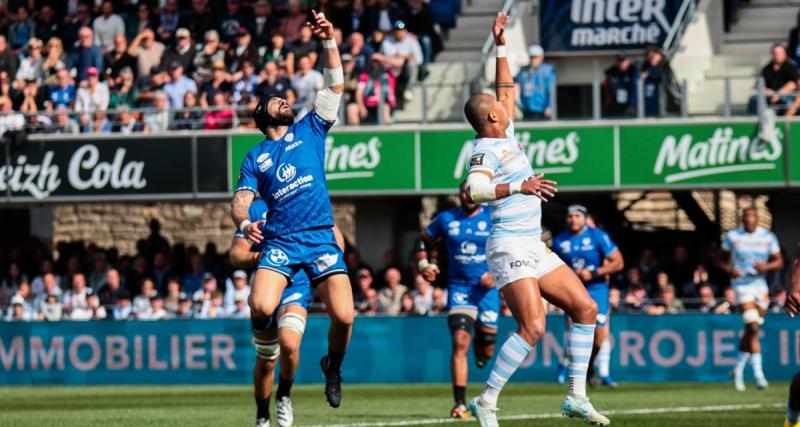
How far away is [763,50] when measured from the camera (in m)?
29.7

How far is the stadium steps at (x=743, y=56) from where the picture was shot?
26656 mm

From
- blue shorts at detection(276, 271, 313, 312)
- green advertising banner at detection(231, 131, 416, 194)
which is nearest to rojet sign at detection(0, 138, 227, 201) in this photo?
green advertising banner at detection(231, 131, 416, 194)

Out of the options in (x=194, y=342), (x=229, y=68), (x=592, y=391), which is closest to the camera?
(x=592, y=391)

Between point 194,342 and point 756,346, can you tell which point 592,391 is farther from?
point 194,342

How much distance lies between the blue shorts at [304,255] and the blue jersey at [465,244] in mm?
4519

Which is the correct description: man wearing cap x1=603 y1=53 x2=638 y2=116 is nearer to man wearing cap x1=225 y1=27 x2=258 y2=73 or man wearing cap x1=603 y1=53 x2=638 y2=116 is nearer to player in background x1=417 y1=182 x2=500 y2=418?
man wearing cap x1=225 y1=27 x2=258 y2=73

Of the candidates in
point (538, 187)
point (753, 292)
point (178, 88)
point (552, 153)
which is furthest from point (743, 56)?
point (538, 187)

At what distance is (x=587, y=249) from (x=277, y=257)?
8.80 m

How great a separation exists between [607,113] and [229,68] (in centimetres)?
668

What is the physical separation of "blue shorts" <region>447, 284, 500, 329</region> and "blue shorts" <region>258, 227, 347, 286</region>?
179 inches

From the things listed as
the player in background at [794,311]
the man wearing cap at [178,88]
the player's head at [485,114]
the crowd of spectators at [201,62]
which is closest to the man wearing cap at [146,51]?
the crowd of spectators at [201,62]

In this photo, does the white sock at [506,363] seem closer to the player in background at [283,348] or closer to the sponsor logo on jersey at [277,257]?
the player in background at [283,348]

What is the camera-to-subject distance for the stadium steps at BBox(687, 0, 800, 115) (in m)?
26.7

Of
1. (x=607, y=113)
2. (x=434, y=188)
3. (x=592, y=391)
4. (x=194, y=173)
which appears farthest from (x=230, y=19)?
(x=592, y=391)
